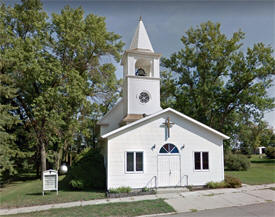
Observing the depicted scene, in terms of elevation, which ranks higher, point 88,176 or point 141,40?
point 141,40

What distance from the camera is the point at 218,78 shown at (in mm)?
27922

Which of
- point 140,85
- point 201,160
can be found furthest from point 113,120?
point 201,160

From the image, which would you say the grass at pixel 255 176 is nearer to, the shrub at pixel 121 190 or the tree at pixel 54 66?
the shrub at pixel 121 190

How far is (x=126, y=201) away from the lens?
35.9 feet

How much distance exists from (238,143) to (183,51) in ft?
91.5

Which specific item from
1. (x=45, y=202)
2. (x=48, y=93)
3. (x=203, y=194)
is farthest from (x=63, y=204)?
(x=48, y=93)

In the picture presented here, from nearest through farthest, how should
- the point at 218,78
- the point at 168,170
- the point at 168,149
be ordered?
the point at 168,170 < the point at 168,149 < the point at 218,78

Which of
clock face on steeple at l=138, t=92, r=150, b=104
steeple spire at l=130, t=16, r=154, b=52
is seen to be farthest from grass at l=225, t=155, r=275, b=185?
steeple spire at l=130, t=16, r=154, b=52

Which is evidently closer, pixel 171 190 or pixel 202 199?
pixel 202 199

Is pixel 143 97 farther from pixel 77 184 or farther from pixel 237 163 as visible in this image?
pixel 237 163

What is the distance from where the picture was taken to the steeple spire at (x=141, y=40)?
62.3ft

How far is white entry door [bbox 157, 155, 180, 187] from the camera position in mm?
13562

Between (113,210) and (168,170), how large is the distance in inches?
214

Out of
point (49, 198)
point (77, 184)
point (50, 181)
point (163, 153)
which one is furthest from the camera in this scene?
point (163, 153)
